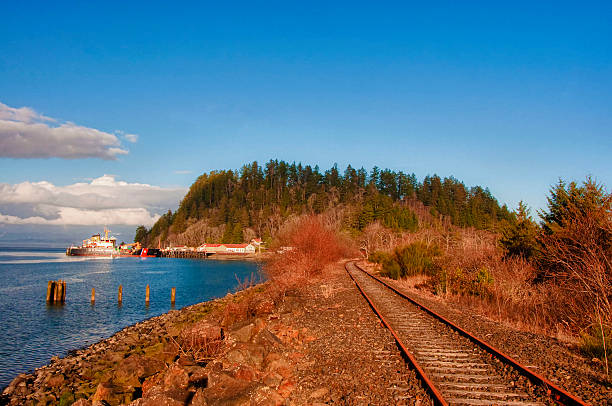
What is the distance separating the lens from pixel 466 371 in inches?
265

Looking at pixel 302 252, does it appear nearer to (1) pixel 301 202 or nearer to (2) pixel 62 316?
(2) pixel 62 316

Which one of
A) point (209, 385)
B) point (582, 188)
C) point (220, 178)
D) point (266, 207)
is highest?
point (220, 178)

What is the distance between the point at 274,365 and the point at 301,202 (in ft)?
414

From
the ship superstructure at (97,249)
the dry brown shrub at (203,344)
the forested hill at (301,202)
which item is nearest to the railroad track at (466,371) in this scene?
the dry brown shrub at (203,344)

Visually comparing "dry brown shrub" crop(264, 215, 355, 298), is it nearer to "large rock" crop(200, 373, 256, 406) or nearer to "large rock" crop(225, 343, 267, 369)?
"large rock" crop(225, 343, 267, 369)

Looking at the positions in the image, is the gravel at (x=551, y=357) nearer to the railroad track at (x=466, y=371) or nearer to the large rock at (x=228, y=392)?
the railroad track at (x=466, y=371)

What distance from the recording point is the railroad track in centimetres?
553

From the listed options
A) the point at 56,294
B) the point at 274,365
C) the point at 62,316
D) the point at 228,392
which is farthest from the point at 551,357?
the point at 56,294

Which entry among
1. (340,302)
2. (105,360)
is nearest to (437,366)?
(340,302)

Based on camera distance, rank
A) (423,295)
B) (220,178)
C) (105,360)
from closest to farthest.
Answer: (105,360) < (423,295) < (220,178)

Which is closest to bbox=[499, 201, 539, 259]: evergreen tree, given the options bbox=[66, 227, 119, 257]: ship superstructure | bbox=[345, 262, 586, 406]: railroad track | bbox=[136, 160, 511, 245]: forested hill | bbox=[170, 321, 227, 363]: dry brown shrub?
bbox=[345, 262, 586, 406]: railroad track

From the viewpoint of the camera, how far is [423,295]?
1766 cm

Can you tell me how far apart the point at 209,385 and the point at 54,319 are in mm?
22226

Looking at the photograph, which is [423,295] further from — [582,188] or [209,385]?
[209,385]
